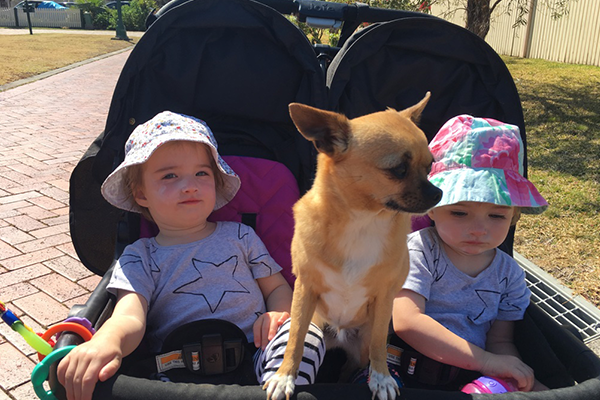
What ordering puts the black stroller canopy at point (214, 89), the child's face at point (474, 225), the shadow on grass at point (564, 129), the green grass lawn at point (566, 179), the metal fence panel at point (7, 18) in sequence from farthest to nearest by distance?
1. the metal fence panel at point (7, 18)
2. the shadow on grass at point (564, 129)
3. the green grass lawn at point (566, 179)
4. the black stroller canopy at point (214, 89)
5. the child's face at point (474, 225)

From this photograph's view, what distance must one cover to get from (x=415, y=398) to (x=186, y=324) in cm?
99

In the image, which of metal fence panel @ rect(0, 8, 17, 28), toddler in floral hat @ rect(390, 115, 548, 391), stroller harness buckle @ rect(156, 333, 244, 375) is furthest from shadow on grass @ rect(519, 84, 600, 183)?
metal fence panel @ rect(0, 8, 17, 28)

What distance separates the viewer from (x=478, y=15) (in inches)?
284

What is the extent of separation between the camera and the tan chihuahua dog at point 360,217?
1850 millimetres

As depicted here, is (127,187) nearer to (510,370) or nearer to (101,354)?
(101,354)

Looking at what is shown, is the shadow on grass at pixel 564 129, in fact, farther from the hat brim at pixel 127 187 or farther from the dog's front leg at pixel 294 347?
the dog's front leg at pixel 294 347

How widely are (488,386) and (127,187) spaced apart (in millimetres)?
1864

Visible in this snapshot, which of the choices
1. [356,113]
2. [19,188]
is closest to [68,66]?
[19,188]

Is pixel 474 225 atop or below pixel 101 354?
atop

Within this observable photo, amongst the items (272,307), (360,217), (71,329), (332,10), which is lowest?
(272,307)

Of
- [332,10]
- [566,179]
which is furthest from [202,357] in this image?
[566,179]

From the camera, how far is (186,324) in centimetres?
209

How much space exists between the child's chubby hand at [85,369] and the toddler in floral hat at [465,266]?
46.5 inches

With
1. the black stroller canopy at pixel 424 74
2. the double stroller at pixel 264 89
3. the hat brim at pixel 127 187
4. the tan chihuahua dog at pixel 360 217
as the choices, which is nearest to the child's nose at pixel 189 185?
the hat brim at pixel 127 187
